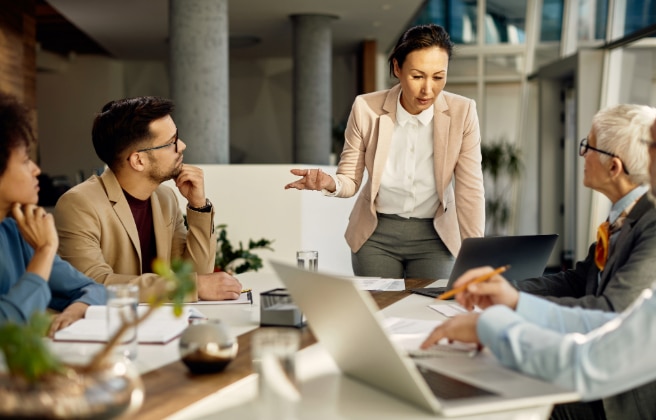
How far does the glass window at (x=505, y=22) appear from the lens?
14.0m

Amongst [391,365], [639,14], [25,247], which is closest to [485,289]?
[391,365]

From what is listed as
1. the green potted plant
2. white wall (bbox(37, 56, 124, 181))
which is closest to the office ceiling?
white wall (bbox(37, 56, 124, 181))

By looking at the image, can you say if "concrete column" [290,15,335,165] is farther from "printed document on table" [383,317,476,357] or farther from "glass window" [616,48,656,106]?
"printed document on table" [383,317,476,357]

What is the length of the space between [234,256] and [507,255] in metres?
4.04

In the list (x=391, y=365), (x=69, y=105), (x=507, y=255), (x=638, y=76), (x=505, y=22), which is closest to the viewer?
(x=391, y=365)

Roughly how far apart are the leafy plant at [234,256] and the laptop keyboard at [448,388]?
4.60 metres

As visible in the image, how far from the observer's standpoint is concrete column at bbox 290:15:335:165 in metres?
12.2

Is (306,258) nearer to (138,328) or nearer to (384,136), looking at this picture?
(138,328)

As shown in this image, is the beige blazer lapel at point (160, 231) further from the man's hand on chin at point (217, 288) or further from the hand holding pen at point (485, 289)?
the hand holding pen at point (485, 289)

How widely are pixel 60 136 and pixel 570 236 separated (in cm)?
1100

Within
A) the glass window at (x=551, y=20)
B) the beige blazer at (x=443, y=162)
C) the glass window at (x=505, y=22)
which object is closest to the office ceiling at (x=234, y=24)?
the glass window at (x=505, y=22)

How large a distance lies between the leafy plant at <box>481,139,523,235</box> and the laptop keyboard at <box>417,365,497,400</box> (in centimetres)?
1189

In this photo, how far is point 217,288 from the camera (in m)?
2.46

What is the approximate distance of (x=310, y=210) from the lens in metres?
7.08
